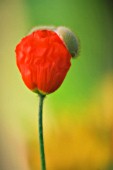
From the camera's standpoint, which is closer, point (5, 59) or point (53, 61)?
point (53, 61)

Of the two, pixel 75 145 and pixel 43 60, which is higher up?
pixel 43 60

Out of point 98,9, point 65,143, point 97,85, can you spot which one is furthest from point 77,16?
point 65,143

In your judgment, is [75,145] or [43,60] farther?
[75,145]

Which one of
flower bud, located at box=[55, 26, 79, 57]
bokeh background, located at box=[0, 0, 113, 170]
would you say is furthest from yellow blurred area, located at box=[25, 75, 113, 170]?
flower bud, located at box=[55, 26, 79, 57]

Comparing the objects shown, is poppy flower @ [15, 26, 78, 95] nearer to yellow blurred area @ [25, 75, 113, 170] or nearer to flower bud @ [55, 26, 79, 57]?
flower bud @ [55, 26, 79, 57]

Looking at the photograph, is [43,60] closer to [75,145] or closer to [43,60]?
[43,60]

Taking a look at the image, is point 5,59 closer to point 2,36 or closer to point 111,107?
point 2,36

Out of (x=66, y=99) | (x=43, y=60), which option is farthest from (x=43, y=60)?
(x=66, y=99)
